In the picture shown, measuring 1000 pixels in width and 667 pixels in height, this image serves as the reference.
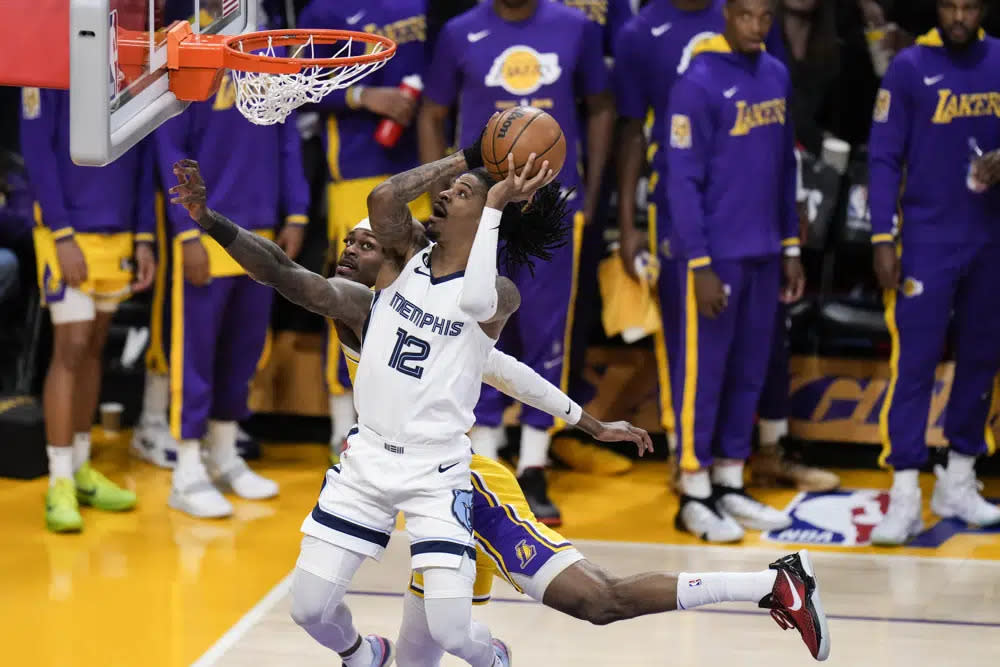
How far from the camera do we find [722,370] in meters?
6.37

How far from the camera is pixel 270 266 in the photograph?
405 centimetres

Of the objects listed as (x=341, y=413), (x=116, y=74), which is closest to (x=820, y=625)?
(x=116, y=74)

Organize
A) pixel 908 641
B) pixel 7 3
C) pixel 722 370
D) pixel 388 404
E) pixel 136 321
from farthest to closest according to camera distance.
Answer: pixel 136 321, pixel 722 370, pixel 908 641, pixel 388 404, pixel 7 3

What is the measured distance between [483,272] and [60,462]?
3.28 m

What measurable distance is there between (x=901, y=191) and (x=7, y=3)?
13.1 ft

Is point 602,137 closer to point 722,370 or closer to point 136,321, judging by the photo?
point 722,370

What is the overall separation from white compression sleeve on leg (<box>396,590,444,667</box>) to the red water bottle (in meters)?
3.06

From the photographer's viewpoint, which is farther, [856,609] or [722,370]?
[722,370]

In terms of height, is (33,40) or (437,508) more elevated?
(33,40)

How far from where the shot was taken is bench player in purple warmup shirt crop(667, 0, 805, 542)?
20.4 ft

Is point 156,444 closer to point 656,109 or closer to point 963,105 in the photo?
point 656,109

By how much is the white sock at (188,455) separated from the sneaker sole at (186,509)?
0.47ft

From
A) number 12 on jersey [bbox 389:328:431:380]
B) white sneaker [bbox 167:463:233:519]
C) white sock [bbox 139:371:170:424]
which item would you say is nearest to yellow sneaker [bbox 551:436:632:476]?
white sneaker [bbox 167:463:233:519]

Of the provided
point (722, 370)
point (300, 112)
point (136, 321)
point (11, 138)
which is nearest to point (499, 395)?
point (722, 370)
